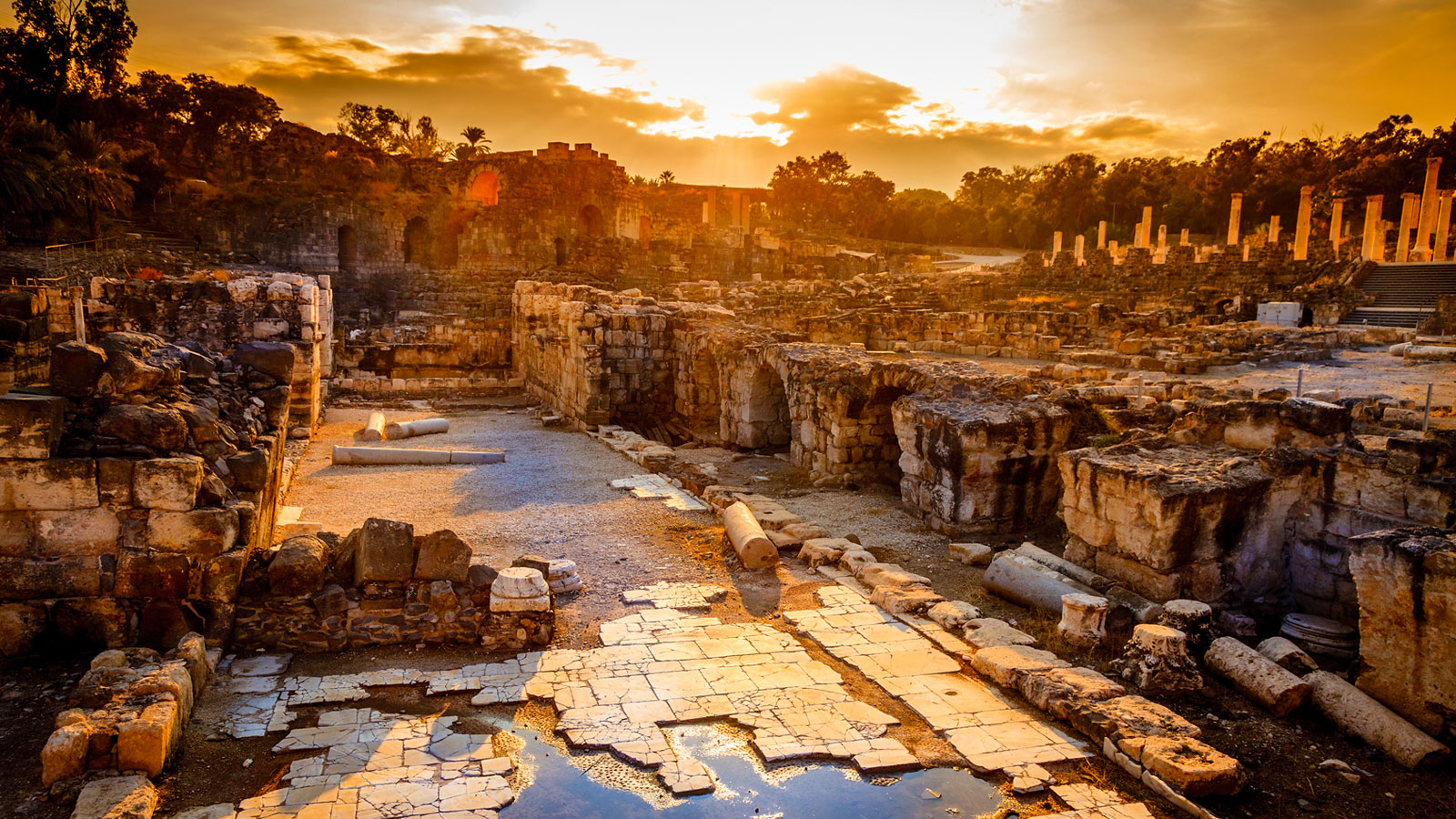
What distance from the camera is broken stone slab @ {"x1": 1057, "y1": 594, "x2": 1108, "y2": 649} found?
6918 millimetres

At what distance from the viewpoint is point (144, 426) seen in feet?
20.2

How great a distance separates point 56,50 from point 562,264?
61.2 feet

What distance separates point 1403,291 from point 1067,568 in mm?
21794

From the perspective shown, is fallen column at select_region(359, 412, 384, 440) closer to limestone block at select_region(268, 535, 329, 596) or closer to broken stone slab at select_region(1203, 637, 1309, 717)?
limestone block at select_region(268, 535, 329, 596)

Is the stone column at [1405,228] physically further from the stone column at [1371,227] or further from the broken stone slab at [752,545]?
the broken stone slab at [752,545]

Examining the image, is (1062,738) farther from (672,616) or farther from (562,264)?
(562,264)

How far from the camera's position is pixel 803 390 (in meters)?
13.2

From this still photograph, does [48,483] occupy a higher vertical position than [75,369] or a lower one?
lower

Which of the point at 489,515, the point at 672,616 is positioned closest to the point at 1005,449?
the point at 672,616

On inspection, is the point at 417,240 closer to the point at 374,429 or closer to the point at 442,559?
the point at 374,429

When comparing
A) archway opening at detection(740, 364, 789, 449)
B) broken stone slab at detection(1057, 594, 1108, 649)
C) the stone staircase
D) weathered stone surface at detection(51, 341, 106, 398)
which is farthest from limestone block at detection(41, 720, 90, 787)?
the stone staircase

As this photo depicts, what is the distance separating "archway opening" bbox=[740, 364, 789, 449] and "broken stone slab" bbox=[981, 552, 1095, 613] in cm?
715

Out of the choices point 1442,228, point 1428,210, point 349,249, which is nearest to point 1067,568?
point 1442,228

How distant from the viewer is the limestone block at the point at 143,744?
462cm
